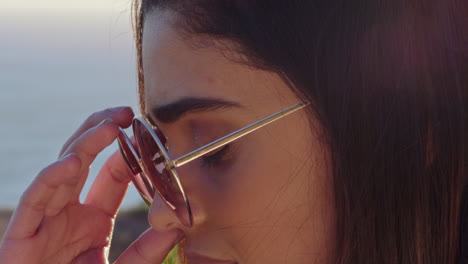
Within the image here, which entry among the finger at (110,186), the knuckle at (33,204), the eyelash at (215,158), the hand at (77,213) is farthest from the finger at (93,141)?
the eyelash at (215,158)

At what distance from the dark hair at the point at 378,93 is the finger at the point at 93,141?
587 millimetres

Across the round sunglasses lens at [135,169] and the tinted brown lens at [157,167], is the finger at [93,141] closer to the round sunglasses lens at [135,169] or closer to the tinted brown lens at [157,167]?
the round sunglasses lens at [135,169]

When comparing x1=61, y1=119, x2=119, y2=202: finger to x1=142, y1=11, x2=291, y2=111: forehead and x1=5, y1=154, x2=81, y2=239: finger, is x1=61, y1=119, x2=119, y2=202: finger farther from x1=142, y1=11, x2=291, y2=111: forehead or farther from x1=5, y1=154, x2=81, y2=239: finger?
x1=142, y1=11, x2=291, y2=111: forehead

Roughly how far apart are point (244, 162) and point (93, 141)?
679mm

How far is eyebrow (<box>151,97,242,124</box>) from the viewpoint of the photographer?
1649mm

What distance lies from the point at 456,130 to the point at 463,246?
1.10 feet

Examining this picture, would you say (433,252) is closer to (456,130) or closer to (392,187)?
(392,187)

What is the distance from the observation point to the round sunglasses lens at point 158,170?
173cm

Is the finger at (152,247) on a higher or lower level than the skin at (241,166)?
lower

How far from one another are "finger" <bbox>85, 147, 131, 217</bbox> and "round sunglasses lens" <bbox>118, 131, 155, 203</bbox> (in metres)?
0.23

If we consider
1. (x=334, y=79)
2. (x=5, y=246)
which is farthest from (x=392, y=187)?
(x=5, y=246)

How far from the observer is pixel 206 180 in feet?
5.63

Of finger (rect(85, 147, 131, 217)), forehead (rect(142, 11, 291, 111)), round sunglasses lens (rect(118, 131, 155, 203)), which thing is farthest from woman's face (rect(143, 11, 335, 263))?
finger (rect(85, 147, 131, 217))

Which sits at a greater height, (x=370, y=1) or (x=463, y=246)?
(x=370, y=1)
